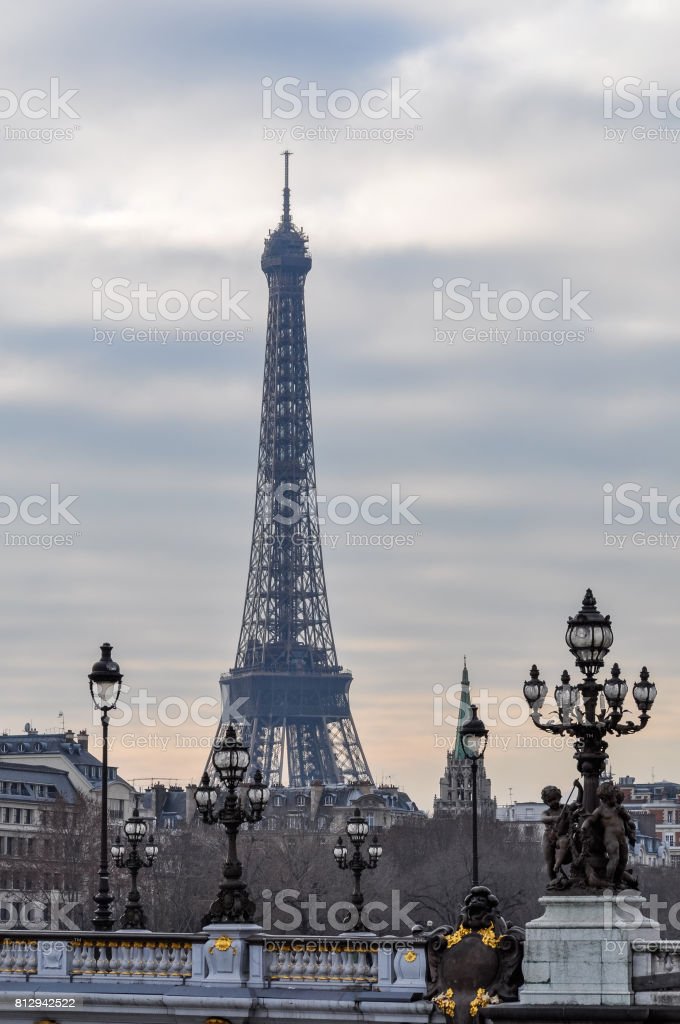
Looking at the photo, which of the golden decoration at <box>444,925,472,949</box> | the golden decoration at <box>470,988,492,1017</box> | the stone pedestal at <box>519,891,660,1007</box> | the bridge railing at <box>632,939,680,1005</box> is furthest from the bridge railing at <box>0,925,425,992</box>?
the bridge railing at <box>632,939,680,1005</box>

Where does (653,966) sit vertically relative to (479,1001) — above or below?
above

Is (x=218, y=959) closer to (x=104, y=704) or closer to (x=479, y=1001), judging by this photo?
(x=479, y=1001)

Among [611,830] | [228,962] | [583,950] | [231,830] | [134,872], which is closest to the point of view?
[583,950]

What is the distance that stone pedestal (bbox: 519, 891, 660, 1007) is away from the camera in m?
35.8

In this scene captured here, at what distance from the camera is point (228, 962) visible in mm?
40469

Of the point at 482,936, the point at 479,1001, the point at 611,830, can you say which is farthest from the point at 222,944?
the point at 611,830

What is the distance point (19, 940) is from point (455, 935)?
27.9 feet

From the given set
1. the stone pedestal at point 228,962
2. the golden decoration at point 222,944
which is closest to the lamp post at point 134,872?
the stone pedestal at point 228,962

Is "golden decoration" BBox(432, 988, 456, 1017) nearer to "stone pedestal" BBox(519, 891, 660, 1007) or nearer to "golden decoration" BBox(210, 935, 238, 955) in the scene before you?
"stone pedestal" BBox(519, 891, 660, 1007)

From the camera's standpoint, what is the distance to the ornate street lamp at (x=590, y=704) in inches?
1465

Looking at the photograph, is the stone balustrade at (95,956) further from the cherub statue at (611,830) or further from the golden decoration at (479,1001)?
the cherub statue at (611,830)

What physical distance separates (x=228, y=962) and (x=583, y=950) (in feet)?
23.2

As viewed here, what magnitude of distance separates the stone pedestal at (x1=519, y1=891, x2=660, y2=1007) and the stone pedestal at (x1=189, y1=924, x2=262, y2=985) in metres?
5.50

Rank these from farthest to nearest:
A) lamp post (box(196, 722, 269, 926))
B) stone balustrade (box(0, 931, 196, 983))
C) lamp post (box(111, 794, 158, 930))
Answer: lamp post (box(111, 794, 158, 930)) → lamp post (box(196, 722, 269, 926)) → stone balustrade (box(0, 931, 196, 983))
